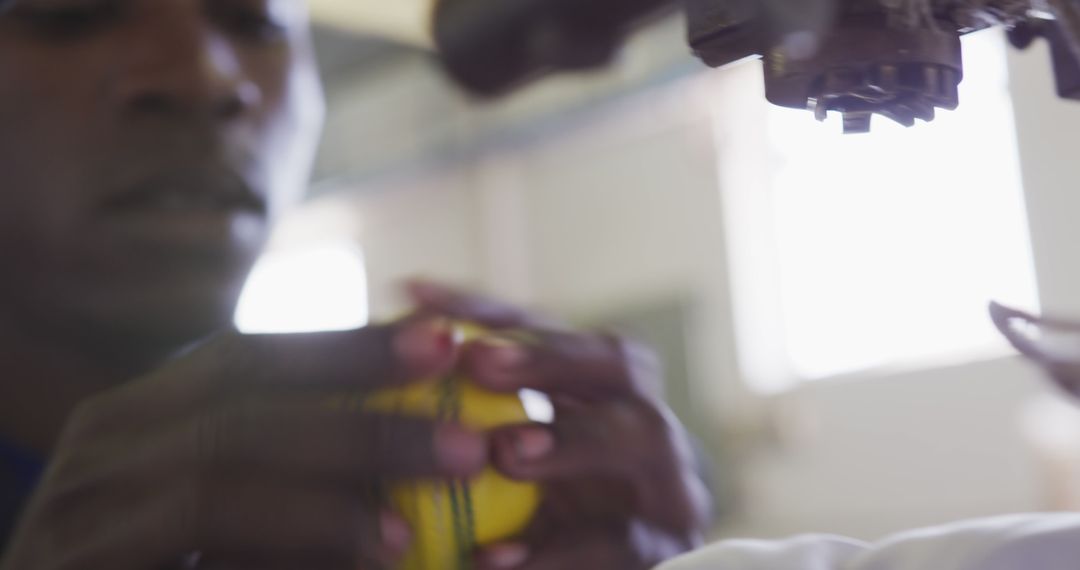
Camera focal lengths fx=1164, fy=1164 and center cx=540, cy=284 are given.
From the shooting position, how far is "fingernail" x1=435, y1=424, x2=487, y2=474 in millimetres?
395

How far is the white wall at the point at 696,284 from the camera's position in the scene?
296cm

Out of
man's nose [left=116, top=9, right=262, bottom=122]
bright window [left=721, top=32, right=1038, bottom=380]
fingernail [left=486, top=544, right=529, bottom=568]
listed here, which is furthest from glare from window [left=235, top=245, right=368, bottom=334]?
fingernail [left=486, top=544, right=529, bottom=568]

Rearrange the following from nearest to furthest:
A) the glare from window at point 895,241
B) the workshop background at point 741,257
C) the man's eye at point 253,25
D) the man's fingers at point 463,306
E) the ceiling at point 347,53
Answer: the man's fingers at point 463,306 < the man's eye at point 253,25 < the glare from window at point 895,241 < the workshop background at point 741,257 < the ceiling at point 347,53

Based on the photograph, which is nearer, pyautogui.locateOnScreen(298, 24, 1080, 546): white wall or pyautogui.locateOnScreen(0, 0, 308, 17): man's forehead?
pyautogui.locateOnScreen(0, 0, 308, 17): man's forehead

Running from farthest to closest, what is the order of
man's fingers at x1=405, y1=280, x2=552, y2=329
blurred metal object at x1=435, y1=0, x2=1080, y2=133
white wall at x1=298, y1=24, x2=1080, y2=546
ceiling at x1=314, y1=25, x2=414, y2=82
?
ceiling at x1=314, y1=25, x2=414, y2=82 → white wall at x1=298, y1=24, x2=1080, y2=546 → man's fingers at x1=405, y1=280, x2=552, y2=329 → blurred metal object at x1=435, y1=0, x2=1080, y2=133

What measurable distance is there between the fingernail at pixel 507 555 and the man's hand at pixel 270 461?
5 cm

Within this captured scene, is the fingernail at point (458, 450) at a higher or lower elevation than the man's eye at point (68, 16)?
lower

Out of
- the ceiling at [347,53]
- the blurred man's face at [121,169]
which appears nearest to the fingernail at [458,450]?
the blurred man's face at [121,169]

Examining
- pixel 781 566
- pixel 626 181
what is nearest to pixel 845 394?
pixel 626 181

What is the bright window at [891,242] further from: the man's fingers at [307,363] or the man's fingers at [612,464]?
the man's fingers at [307,363]

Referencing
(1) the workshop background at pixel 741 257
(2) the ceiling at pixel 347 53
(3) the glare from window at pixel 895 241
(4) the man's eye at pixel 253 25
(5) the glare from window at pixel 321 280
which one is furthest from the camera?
(5) the glare from window at pixel 321 280

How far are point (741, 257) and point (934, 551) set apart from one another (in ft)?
10.7

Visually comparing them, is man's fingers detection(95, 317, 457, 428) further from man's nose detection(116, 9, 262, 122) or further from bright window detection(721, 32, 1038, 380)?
bright window detection(721, 32, 1038, 380)

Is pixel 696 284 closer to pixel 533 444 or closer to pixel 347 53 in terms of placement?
pixel 347 53
